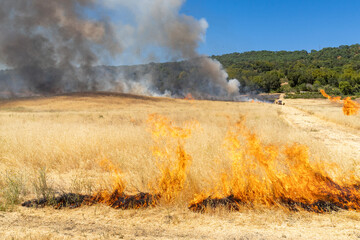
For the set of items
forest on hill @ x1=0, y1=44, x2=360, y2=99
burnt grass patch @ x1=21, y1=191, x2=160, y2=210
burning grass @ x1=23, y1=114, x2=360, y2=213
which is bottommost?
burnt grass patch @ x1=21, y1=191, x2=160, y2=210

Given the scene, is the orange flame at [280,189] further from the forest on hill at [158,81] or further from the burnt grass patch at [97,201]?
the forest on hill at [158,81]

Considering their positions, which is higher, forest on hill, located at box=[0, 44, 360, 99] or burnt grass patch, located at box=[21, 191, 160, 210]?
forest on hill, located at box=[0, 44, 360, 99]

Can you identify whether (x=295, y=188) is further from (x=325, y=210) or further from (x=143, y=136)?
(x=143, y=136)

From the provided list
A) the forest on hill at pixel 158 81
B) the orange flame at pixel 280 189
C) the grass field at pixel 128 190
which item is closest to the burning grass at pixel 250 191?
the orange flame at pixel 280 189

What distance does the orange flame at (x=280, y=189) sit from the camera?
15.8 feet

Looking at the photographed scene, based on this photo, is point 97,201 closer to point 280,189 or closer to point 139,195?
point 139,195

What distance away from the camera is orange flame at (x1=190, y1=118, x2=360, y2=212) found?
483 centimetres

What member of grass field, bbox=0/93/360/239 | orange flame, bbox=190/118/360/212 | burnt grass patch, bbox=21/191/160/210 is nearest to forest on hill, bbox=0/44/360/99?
grass field, bbox=0/93/360/239

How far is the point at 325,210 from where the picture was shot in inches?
182

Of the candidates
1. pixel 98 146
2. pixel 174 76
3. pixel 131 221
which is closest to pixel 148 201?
pixel 131 221

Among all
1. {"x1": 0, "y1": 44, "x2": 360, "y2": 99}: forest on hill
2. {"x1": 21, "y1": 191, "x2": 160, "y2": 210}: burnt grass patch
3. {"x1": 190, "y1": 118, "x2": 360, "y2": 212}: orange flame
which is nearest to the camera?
{"x1": 190, "y1": 118, "x2": 360, "y2": 212}: orange flame

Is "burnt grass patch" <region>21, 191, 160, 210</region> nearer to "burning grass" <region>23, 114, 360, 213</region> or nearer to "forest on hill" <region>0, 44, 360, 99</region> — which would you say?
"burning grass" <region>23, 114, 360, 213</region>

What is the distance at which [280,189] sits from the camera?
5.09 m

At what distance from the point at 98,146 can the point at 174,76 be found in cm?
5274
